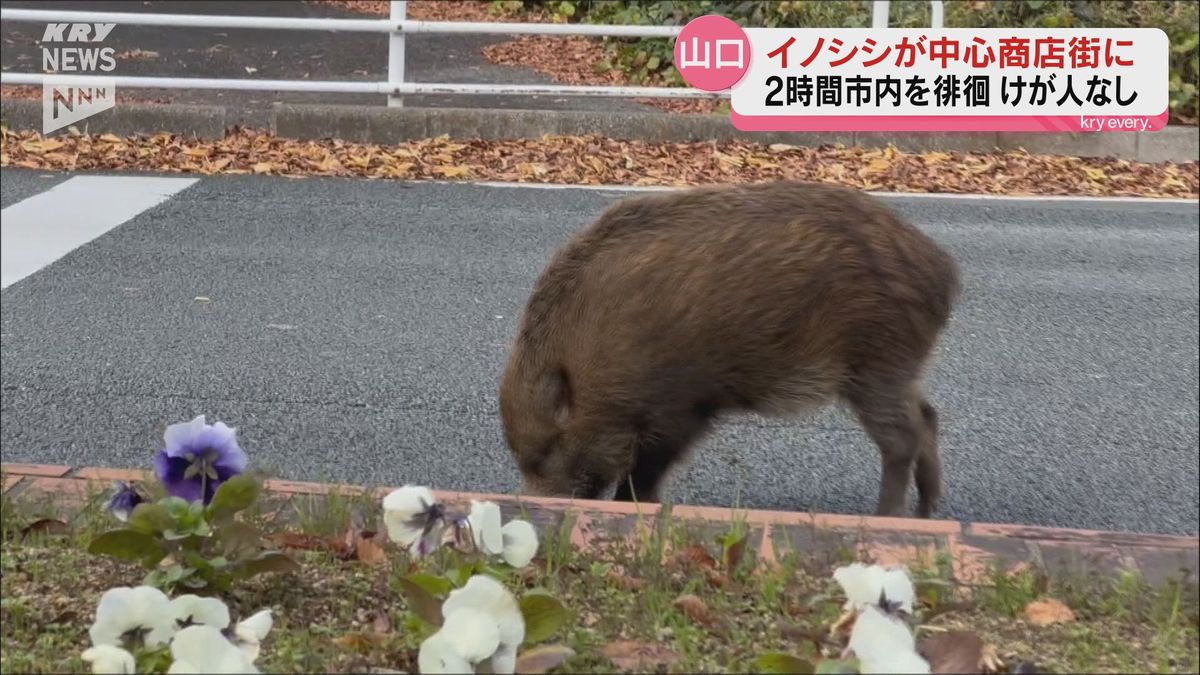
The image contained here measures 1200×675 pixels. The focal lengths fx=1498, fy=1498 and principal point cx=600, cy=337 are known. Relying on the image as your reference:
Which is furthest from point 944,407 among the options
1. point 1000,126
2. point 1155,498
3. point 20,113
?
point 20,113

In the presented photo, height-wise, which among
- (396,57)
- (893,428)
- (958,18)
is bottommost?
(893,428)

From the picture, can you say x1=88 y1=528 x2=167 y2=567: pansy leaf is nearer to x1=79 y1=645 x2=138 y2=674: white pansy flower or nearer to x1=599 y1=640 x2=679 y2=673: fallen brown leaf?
x1=79 y1=645 x2=138 y2=674: white pansy flower

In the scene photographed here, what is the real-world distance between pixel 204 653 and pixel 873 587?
3.07 ft

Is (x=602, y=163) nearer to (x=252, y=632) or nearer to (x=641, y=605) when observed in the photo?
(x=641, y=605)

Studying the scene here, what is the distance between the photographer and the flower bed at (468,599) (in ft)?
6.96

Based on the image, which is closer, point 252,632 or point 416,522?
point 252,632

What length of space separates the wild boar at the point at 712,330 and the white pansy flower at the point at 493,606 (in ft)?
5.02

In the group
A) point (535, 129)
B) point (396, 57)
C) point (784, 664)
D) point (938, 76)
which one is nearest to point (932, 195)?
point (938, 76)

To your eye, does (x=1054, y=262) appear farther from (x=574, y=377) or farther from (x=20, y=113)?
(x=20, y=113)

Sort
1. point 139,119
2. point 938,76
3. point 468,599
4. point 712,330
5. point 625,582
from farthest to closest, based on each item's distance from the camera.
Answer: point 139,119 < point 938,76 < point 712,330 < point 625,582 < point 468,599

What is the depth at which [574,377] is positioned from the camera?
364 centimetres

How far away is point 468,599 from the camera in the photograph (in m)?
2.08

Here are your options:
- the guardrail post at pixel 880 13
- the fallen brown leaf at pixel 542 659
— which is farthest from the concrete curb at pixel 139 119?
the fallen brown leaf at pixel 542 659

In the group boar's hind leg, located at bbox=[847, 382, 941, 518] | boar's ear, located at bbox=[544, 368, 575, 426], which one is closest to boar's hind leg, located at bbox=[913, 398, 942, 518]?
boar's hind leg, located at bbox=[847, 382, 941, 518]
